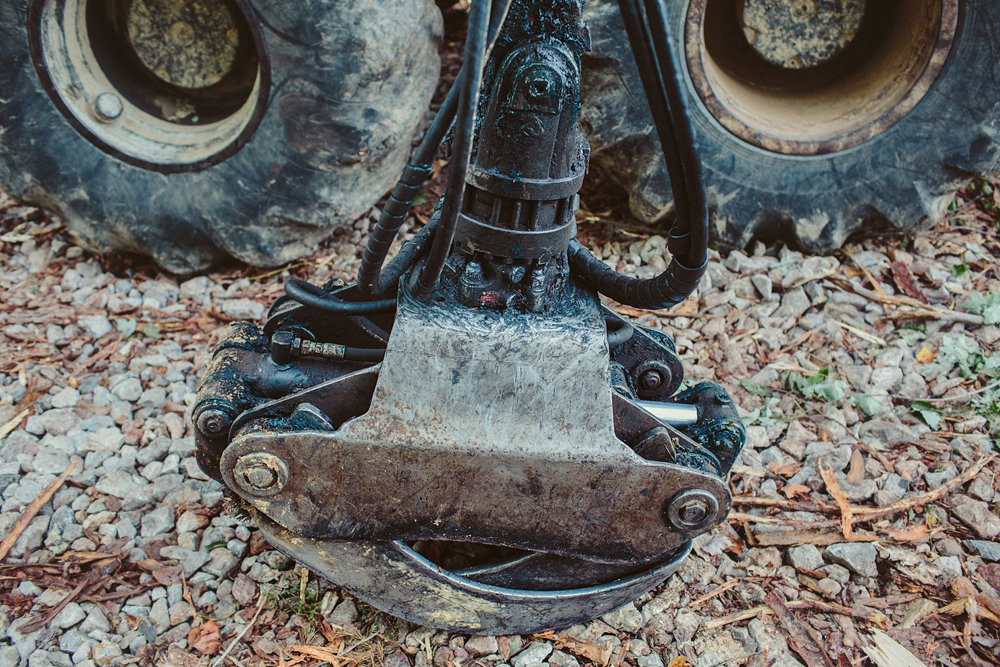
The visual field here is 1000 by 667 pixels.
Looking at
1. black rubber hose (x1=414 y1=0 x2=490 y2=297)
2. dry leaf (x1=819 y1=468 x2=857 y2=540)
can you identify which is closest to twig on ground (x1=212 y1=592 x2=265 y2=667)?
black rubber hose (x1=414 y1=0 x2=490 y2=297)

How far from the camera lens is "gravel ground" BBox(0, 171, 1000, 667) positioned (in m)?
1.76

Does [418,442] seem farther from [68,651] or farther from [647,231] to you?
[647,231]

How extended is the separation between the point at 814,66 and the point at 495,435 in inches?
103

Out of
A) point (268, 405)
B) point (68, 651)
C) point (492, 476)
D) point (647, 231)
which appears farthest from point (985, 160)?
point (68, 651)

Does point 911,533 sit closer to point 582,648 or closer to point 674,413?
point 674,413

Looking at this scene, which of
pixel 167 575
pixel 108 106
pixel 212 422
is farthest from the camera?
pixel 108 106

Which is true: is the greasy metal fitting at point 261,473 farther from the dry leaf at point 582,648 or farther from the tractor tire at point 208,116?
the tractor tire at point 208,116

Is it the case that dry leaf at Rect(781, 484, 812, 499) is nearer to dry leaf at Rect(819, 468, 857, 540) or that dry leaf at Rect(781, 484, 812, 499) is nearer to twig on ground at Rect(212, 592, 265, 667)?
dry leaf at Rect(819, 468, 857, 540)

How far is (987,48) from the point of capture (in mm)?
2768

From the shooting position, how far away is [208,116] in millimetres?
2941

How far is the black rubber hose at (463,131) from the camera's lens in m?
1.13

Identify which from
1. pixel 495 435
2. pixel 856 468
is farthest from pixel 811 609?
pixel 495 435

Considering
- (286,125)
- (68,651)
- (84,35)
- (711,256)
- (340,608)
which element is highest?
(84,35)

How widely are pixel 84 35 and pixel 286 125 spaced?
92cm
